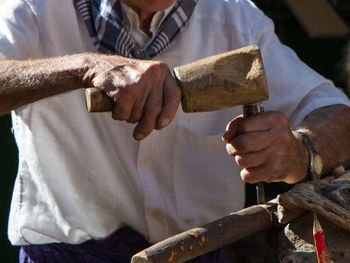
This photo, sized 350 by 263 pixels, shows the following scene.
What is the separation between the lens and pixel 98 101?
Answer: 1.21m

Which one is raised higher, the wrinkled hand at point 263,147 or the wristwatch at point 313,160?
the wrinkled hand at point 263,147

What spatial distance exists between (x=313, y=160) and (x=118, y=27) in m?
0.71

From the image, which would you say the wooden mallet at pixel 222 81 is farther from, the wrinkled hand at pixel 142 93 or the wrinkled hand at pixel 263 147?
the wrinkled hand at pixel 263 147

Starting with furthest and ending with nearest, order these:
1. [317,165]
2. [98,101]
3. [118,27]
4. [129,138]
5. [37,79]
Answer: [129,138]
[118,27]
[317,165]
[37,79]
[98,101]

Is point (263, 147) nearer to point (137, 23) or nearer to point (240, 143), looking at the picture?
point (240, 143)

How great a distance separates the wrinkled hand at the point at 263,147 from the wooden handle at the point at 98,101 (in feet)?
1.15

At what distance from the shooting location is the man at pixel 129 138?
1778 millimetres

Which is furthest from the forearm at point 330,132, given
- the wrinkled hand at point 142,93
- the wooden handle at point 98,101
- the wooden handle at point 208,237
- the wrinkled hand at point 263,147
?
the wooden handle at point 98,101

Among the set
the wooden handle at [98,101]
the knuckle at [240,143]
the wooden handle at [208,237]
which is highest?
the wooden handle at [98,101]

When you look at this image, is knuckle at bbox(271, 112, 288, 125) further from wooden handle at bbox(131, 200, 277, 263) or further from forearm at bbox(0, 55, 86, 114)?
forearm at bbox(0, 55, 86, 114)

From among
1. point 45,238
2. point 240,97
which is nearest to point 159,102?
point 240,97

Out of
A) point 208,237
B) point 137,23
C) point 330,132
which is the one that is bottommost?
point 330,132

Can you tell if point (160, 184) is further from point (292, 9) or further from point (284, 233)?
point (292, 9)

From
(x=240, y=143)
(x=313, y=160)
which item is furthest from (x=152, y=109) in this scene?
(x=313, y=160)
